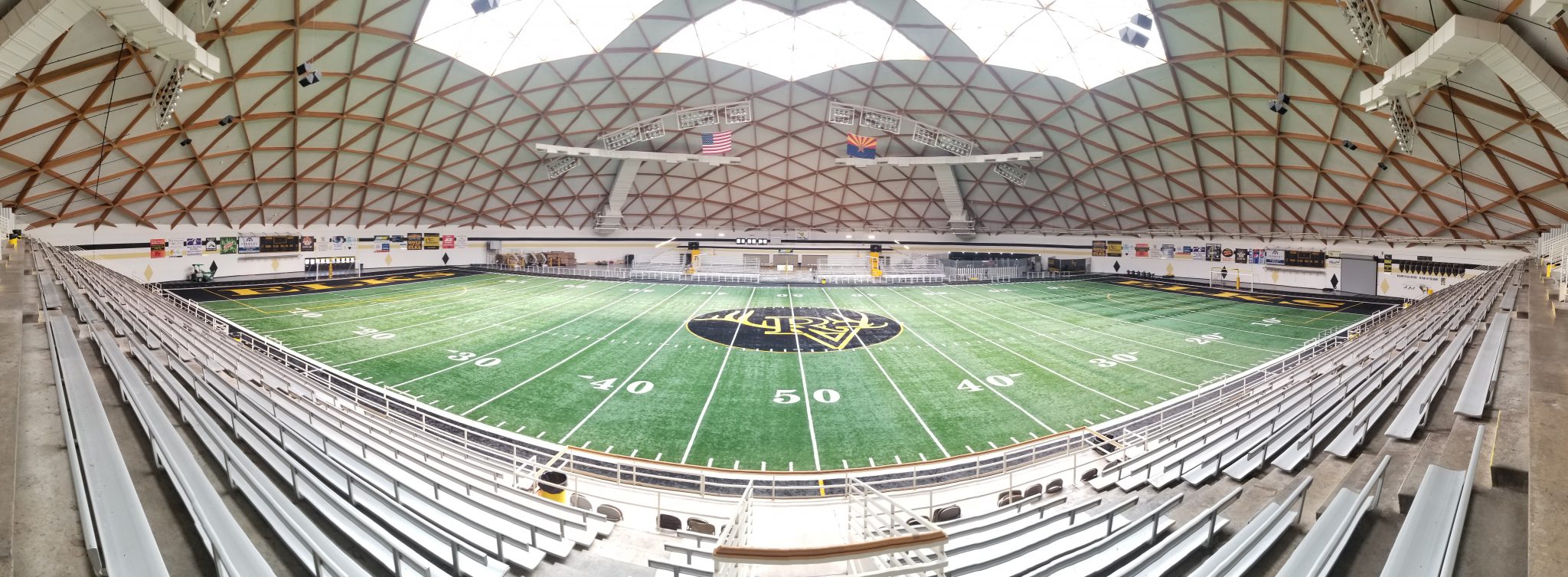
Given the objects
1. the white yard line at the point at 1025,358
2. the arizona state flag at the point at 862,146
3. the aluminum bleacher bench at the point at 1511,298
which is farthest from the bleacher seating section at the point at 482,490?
the arizona state flag at the point at 862,146

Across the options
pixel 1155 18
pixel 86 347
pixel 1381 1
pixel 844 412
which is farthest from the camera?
pixel 1155 18

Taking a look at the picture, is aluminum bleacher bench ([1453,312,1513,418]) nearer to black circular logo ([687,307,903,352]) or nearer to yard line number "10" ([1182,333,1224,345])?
black circular logo ([687,307,903,352])

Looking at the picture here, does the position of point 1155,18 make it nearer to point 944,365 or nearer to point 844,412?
point 944,365

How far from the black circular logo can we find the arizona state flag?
11.9m

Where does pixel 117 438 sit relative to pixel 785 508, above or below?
above

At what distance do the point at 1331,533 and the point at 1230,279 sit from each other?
175 feet

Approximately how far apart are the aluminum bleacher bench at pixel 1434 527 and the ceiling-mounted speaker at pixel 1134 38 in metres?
26.2

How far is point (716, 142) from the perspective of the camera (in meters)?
33.5

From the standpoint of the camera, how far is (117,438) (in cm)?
349

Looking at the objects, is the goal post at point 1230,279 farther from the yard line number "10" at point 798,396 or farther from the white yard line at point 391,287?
the white yard line at point 391,287

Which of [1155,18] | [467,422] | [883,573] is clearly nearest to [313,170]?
[467,422]

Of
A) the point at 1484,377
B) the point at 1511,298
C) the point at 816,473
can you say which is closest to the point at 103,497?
the point at 816,473

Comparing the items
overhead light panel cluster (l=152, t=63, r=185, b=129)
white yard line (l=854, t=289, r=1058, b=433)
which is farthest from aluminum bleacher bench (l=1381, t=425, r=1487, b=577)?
overhead light panel cluster (l=152, t=63, r=185, b=129)

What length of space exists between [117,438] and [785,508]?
689 centimetres
